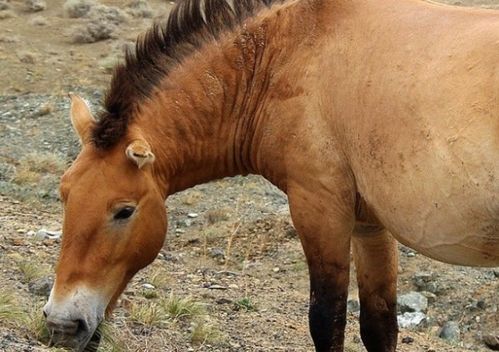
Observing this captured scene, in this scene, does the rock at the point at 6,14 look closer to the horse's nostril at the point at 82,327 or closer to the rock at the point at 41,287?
the rock at the point at 41,287

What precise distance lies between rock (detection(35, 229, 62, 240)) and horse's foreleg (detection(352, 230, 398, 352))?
359cm

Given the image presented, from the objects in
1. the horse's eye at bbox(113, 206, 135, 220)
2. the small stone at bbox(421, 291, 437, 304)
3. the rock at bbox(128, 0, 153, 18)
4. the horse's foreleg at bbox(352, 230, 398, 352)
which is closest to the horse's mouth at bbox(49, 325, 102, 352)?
the horse's eye at bbox(113, 206, 135, 220)

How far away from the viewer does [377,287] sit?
217 inches

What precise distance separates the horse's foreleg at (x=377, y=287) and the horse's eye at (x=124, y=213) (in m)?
1.52

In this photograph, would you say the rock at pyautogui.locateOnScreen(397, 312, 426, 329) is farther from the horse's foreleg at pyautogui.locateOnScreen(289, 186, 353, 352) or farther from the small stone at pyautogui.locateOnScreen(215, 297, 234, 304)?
the horse's foreleg at pyautogui.locateOnScreen(289, 186, 353, 352)

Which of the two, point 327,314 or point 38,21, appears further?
point 38,21

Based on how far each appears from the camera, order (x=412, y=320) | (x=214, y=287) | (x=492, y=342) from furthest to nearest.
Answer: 1. (x=412, y=320)
2. (x=214, y=287)
3. (x=492, y=342)

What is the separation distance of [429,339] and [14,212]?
4.80m

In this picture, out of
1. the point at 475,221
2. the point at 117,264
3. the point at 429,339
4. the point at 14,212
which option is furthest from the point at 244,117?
the point at 14,212

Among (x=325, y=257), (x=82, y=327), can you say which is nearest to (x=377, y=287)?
(x=325, y=257)

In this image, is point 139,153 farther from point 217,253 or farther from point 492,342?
point 217,253

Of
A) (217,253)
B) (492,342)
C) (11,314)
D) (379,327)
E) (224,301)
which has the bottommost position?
(217,253)

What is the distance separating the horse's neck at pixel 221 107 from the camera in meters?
4.98

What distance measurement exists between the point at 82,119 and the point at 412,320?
4.05m
